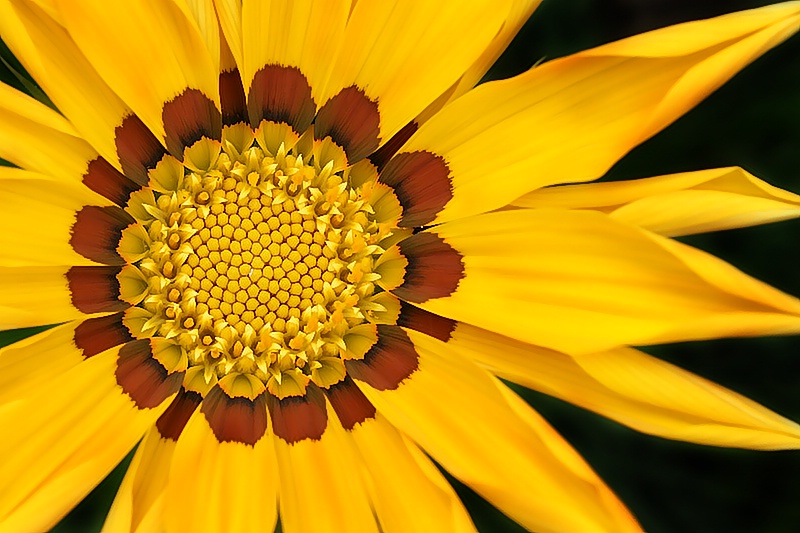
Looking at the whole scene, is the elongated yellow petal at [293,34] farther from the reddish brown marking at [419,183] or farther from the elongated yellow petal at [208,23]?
the reddish brown marking at [419,183]

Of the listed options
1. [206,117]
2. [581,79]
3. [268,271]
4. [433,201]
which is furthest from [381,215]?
[581,79]

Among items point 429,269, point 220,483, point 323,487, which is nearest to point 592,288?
point 429,269

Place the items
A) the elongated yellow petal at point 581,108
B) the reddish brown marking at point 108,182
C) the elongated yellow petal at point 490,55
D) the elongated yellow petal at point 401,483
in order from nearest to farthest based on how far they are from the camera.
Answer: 1. the elongated yellow petal at point 581,108
2. the elongated yellow petal at point 490,55
3. the elongated yellow petal at point 401,483
4. the reddish brown marking at point 108,182

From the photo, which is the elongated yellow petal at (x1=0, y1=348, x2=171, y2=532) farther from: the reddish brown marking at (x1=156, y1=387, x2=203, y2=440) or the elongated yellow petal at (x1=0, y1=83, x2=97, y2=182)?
the elongated yellow petal at (x1=0, y1=83, x2=97, y2=182)

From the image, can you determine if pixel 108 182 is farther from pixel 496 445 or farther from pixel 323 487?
pixel 496 445

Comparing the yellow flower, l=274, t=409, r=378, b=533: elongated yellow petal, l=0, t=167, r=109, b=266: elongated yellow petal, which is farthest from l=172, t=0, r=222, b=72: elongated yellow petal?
l=274, t=409, r=378, b=533: elongated yellow petal

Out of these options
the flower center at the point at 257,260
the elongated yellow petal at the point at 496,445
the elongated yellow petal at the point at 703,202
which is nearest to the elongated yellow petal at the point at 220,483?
the flower center at the point at 257,260

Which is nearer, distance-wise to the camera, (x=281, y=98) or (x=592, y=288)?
(x=592, y=288)
